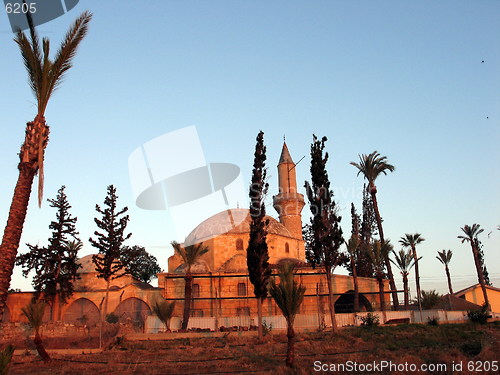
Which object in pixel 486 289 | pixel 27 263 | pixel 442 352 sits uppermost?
pixel 27 263

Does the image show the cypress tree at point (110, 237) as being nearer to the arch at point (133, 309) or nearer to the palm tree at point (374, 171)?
the arch at point (133, 309)

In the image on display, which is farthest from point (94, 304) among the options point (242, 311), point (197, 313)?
point (242, 311)

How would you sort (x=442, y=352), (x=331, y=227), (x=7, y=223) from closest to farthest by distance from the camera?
(x=7, y=223) < (x=442, y=352) < (x=331, y=227)

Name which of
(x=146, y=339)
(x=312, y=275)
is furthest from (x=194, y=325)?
(x=312, y=275)

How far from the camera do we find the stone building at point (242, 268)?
1339 inches

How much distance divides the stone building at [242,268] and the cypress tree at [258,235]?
7110mm

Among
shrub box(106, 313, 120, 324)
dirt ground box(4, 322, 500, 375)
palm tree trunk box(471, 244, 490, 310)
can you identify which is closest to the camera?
dirt ground box(4, 322, 500, 375)

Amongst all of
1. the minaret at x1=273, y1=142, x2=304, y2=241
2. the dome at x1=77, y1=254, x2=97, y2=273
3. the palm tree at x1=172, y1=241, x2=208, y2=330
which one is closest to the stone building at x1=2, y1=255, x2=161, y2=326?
the dome at x1=77, y1=254, x2=97, y2=273

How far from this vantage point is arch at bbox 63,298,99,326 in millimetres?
35688

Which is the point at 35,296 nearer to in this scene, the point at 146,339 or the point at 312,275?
the point at 146,339

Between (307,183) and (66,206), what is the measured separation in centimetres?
2117

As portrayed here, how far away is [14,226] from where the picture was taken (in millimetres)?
9859

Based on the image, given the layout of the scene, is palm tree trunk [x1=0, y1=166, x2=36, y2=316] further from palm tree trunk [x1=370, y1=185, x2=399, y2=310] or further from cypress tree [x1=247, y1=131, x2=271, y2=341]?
palm tree trunk [x1=370, y1=185, x2=399, y2=310]

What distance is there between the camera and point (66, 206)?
36.2 metres
